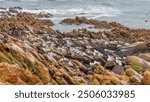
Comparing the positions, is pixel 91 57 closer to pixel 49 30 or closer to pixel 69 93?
pixel 49 30

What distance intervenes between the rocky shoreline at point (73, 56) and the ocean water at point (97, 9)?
450 centimetres

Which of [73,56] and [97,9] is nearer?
[73,56]

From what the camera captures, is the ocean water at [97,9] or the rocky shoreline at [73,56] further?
the ocean water at [97,9]

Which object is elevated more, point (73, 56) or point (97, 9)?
point (73, 56)

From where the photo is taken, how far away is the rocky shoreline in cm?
1138

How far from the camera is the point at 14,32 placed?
24234mm

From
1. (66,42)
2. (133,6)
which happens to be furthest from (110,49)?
(133,6)

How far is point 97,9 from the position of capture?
4803 centimetres

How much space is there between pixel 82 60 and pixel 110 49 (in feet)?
16.5

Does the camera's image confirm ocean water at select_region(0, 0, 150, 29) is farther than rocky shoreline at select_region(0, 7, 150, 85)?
Yes

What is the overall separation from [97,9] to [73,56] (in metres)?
30.0

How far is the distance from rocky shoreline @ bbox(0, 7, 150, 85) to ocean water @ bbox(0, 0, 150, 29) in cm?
450

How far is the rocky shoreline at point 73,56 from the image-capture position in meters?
11.4

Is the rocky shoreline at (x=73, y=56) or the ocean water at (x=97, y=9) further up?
the rocky shoreline at (x=73, y=56)
